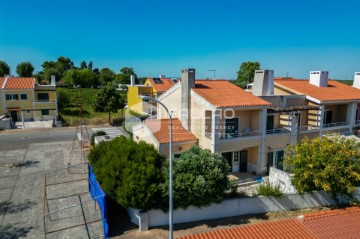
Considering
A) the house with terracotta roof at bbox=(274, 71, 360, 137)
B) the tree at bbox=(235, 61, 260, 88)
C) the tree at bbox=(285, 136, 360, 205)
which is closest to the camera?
the tree at bbox=(285, 136, 360, 205)

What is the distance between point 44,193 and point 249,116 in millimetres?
19893

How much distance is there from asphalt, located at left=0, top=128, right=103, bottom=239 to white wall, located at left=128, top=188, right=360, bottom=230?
3373 millimetres

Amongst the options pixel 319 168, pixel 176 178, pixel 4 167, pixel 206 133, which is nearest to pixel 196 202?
pixel 176 178

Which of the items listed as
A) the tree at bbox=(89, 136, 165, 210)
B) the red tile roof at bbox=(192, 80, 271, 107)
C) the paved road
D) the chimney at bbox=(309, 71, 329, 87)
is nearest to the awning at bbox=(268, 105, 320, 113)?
the red tile roof at bbox=(192, 80, 271, 107)

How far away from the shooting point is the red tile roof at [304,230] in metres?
13.8

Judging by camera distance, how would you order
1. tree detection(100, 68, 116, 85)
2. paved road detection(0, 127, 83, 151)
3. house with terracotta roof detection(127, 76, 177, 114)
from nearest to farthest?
paved road detection(0, 127, 83, 151), house with terracotta roof detection(127, 76, 177, 114), tree detection(100, 68, 116, 85)

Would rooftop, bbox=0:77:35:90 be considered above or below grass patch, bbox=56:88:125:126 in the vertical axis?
above

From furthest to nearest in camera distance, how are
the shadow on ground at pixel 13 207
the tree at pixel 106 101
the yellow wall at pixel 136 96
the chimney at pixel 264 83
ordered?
the yellow wall at pixel 136 96
the tree at pixel 106 101
the chimney at pixel 264 83
the shadow on ground at pixel 13 207

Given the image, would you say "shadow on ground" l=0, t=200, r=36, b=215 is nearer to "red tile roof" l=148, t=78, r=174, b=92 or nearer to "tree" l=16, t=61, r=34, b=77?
"red tile roof" l=148, t=78, r=174, b=92

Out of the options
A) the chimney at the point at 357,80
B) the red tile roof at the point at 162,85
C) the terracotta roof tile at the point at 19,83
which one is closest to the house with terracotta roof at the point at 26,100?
the terracotta roof tile at the point at 19,83

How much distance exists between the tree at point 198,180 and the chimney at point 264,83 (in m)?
12.7

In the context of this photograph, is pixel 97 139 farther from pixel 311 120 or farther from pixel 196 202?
pixel 311 120

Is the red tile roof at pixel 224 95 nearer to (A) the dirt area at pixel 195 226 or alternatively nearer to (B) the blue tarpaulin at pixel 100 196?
(A) the dirt area at pixel 195 226

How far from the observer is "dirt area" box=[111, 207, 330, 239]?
16806 mm
